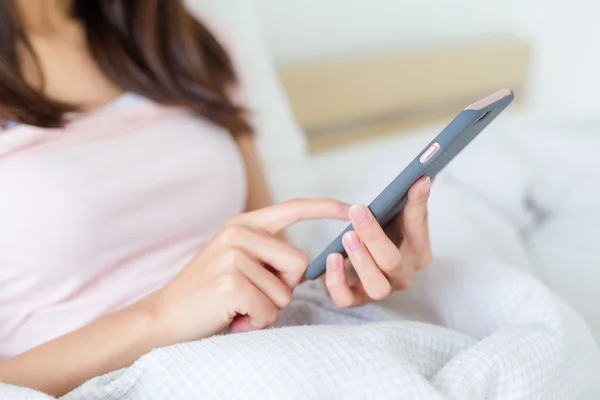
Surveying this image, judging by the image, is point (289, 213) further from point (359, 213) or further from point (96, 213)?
point (96, 213)

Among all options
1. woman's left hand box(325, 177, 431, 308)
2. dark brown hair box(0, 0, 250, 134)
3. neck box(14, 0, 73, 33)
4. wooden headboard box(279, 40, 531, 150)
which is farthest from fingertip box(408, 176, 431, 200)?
wooden headboard box(279, 40, 531, 150)

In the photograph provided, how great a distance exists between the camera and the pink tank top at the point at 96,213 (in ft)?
2.19

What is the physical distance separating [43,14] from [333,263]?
0.57 meters

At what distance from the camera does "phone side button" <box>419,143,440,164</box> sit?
1.55ft

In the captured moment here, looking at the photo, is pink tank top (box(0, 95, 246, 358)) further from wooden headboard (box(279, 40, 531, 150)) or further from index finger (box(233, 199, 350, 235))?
wooden headboard (box(279, 40, 531, 150))

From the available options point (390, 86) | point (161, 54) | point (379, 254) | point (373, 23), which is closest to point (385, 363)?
point (379, 254)

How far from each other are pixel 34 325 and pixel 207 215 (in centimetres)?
23

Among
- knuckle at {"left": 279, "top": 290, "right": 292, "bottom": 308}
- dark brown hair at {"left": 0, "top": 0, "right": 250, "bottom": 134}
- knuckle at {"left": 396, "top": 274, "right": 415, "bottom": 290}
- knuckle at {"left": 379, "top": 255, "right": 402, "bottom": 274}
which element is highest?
dark brown hair at {"left": 0, "top": 0, "right": 250, "bottom": 134}

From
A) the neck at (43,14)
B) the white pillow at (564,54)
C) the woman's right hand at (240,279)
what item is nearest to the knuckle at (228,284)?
the woman's right hand at (240,279)

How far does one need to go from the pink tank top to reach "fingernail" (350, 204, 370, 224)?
311 mm

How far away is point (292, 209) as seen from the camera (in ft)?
1.99

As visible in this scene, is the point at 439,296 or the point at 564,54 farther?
the point at 564,54

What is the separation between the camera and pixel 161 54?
35.7 inches

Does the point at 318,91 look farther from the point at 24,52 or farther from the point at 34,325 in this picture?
the point at 34,325
